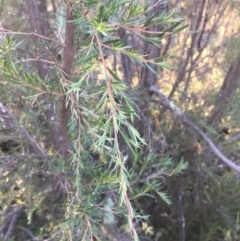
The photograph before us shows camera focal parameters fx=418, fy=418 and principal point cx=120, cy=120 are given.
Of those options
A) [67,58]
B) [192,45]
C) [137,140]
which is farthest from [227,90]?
[67,58]

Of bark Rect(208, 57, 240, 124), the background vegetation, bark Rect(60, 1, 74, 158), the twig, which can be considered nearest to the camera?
bark Rect(60, 1, 74, 158)

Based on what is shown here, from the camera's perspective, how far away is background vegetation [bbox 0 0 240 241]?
3.13 ft

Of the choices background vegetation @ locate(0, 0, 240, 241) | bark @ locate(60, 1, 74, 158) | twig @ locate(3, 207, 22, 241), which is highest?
bark @ locate(60, 1, 74, 158)

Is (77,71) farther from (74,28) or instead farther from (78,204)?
(78,204)

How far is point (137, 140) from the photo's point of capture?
125 centimetres

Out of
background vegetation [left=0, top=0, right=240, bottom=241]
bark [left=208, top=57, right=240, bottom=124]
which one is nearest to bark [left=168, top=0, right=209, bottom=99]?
background vegetation [left=0, top=0, right=240, bottom=241]

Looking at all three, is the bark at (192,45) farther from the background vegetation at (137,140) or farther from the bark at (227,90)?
the bark at (227,90)

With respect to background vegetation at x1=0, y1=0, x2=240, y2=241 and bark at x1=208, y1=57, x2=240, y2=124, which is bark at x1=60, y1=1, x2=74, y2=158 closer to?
background vegetation at x1=0, y1=0, x2=240, y2=241

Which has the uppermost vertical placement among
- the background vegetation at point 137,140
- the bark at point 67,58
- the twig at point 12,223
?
the bark at point 67,58

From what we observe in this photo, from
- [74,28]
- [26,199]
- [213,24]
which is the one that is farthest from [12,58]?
[213,24]

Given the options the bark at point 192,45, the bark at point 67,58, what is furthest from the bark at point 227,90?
the bark at point 67,58

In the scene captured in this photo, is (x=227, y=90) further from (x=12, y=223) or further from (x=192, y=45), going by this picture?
(x=12, y=223)

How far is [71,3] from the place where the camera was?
0.72m

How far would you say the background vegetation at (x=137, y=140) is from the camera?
95cm
